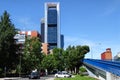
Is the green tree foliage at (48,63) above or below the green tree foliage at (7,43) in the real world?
below

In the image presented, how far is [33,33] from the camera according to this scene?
197 meters

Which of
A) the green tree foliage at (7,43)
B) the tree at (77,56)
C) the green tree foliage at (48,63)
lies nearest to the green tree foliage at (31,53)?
the green tree foliage at (7,43)

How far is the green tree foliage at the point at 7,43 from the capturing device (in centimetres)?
8144

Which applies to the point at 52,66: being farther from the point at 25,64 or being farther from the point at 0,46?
the point at 0,46

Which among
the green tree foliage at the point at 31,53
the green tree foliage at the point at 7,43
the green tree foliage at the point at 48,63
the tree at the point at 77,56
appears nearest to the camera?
the green tree foliage at the point at 7,43

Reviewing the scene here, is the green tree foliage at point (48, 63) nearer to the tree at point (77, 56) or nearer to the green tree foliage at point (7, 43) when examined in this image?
the tree at point (77, 56)

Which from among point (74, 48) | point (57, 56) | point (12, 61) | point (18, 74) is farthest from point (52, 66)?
point (12, 61)

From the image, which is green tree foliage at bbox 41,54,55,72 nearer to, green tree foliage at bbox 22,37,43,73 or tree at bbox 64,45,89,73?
tree at bbox 64,45,89,73

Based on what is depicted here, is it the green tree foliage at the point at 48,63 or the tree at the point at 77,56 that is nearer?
the tree at the point at 77,56

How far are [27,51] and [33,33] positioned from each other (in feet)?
314

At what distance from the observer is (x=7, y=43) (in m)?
82.1

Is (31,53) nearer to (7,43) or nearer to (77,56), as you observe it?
(77,56)

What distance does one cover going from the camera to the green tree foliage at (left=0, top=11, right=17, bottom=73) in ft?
267

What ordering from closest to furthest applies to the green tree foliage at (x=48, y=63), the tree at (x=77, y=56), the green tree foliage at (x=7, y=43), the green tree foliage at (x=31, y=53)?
the green tree foliage at (x=7, y=43), the green tree foliage at (x=31, y=53), the tree at (x=77, y=56), the green tree foliage at (x=48, y=63)
